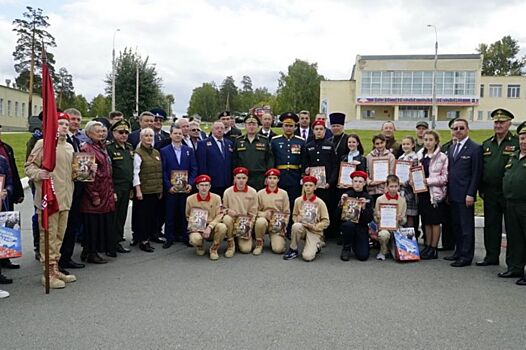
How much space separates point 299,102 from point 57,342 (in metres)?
76.5

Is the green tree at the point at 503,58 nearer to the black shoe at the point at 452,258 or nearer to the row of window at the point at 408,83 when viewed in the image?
the row of window at the point at 408,83

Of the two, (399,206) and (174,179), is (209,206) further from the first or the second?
(399,206)

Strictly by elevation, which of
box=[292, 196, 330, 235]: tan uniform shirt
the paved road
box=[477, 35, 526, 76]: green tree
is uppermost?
box=[477, 35, 526, 76]: green tree

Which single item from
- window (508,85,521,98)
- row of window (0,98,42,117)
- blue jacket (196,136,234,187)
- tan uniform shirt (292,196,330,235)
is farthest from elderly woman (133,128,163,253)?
window (508,85,521,98)

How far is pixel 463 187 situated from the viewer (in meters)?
7.23

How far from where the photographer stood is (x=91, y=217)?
688 cm

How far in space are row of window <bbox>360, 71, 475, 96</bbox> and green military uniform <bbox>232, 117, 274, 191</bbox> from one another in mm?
62960

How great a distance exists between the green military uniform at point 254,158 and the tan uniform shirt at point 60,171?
10.2ft

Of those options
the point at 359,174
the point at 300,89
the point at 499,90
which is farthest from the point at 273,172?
the point at 300,89

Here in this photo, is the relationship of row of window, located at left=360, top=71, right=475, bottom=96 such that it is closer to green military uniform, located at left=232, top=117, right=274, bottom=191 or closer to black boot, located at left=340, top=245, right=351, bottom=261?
green military uniform, located at left=232, top=117, right=274, bottom=191

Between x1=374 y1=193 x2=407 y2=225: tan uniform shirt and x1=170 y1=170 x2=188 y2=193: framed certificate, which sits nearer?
x1=374 y1=193 x2=407 y2=225: tan uniform shirt

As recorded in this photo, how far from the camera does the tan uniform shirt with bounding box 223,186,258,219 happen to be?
7.82m

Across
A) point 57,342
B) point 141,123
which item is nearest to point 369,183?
point 141,123

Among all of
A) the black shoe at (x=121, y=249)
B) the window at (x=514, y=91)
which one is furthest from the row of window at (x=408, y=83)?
the black shoe at (x=121, y=249)
